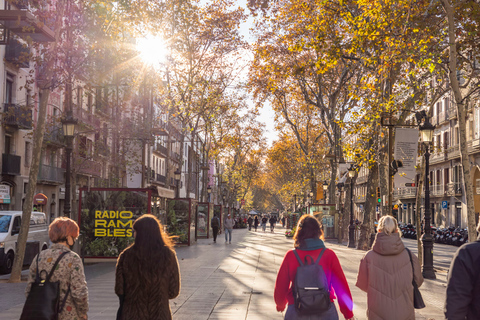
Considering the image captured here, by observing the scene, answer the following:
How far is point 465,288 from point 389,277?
82.9 inches

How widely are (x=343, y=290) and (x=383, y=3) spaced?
1384cm

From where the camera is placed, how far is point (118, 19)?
59.5ft

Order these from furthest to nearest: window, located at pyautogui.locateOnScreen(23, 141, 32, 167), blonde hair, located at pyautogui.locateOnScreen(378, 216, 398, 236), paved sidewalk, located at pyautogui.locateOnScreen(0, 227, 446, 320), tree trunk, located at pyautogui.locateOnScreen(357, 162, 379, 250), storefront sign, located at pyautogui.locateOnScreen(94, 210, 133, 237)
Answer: window, located at pyautogui.locateOnScreen(23, 141, 32, 167)
tree trunk, located at pyautogui.locateOnScreen(357, 162, 379, 250)
storefront sign, located at pyautogui.locateOnScreen(94, 210, 133, 237)
paved sidewalk, located at pyautogui.locateOnScreen(0, 227, 446, 320)
blonde hair, located at pyautogui.locateOnScreen(378, 216, 398, 236)

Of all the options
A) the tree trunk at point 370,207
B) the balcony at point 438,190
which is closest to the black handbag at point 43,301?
the tree trunk at point 370,207

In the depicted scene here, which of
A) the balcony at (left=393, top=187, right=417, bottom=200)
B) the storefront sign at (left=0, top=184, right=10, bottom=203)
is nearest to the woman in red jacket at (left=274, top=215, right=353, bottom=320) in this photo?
the storefront sign at (left=0, top=184, right=10, bottom=203)

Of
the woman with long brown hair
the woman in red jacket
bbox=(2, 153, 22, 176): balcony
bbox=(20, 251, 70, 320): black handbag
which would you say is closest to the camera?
the woman with long brown hair

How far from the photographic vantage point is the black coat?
3.59 meters

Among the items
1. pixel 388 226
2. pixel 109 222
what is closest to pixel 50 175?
pixel 109 222

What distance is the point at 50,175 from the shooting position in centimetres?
3747

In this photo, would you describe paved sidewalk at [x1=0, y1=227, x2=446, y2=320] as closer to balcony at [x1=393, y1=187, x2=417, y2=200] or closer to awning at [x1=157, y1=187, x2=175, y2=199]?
awning at [x1=157, y1=187, x2=175, y2=199]

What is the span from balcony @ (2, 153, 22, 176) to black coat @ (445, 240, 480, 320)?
31458mm

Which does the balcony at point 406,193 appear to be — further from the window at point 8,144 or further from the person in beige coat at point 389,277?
the person in beige coat at point 389,277

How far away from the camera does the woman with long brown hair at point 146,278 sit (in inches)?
190

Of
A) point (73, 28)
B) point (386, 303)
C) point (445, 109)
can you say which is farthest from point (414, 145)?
point (445, 109)
